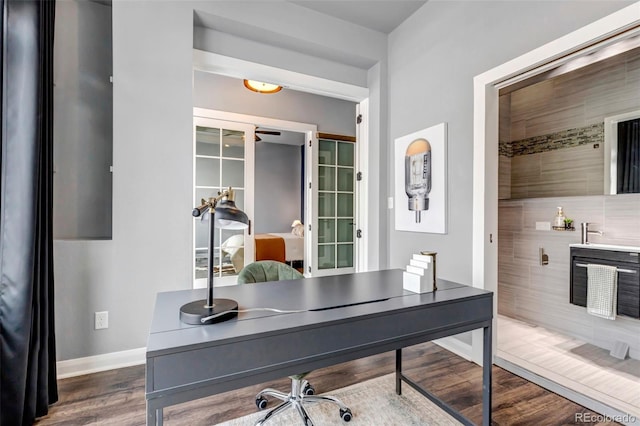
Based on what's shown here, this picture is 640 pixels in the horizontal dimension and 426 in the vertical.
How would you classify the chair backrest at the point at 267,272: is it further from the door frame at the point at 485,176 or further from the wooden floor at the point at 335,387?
the door frame at the point at 485,176

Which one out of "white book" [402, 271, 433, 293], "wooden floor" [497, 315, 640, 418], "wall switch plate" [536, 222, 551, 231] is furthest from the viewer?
"wall switch plate" [536, 222, 551, 231]

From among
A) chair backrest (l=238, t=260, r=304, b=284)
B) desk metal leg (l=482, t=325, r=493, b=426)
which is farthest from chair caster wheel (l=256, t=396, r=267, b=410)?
desk metal leg (l=482, t=325, r=493, b=426)

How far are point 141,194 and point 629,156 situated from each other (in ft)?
13.1

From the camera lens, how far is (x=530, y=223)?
3.19 m

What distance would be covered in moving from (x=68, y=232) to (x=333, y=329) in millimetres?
2505

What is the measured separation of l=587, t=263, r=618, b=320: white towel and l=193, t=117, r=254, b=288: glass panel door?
3695 mm

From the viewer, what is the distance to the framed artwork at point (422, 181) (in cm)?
271

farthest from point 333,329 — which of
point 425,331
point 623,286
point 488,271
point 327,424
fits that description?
point 623,286

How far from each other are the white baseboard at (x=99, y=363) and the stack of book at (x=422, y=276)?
2.13m

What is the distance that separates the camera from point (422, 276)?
1.51 m

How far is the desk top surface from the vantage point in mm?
979

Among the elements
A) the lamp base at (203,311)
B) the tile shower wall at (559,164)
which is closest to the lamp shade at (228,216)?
the lamp base at (203,311)

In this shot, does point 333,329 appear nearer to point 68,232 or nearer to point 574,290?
point 68,232

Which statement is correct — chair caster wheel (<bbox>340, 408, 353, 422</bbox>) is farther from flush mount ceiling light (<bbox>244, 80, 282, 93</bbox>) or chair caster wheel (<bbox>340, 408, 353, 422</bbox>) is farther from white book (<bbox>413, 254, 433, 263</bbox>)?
flush mount ceiling light (<bbox>244, 80, 282, 93</bbox>)
